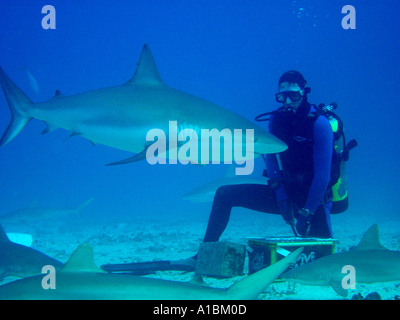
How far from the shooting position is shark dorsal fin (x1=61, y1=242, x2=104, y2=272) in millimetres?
2342

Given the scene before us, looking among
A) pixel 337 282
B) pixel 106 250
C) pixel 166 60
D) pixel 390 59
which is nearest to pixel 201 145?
pixel 337 282

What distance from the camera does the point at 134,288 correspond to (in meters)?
2.02

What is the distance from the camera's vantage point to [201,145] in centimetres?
398

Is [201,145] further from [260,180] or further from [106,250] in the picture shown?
[260,180]

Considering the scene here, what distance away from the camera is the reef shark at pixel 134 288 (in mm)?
1979

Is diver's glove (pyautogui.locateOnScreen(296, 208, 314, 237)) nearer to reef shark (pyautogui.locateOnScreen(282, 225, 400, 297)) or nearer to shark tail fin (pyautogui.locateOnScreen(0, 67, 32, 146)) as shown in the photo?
reef shark (pyautogui.locateOnScreen(282, 225, 400, 297))

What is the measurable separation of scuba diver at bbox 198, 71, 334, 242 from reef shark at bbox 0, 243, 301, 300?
2604 mm

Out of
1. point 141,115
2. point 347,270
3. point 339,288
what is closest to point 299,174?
point 347,270

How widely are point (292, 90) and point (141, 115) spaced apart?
233cm

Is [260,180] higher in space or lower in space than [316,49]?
lower

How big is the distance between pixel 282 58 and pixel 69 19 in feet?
284

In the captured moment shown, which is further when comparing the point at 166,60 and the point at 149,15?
the point at 166,60

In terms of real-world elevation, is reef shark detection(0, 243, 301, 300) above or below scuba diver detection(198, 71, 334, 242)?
below

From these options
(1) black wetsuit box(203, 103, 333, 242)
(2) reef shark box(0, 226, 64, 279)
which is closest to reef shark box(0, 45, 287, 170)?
(1) black wetsuit box(203, 103, 333, 242)
